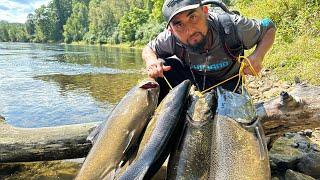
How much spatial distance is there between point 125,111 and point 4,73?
18285mm

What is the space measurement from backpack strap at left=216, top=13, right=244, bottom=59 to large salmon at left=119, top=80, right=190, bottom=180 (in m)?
0.98

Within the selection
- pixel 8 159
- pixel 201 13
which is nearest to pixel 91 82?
pixel 8 159

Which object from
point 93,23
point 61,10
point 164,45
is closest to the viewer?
point 164,45

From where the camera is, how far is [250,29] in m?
4.40

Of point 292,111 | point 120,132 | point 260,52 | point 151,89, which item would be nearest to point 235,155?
point 120,132

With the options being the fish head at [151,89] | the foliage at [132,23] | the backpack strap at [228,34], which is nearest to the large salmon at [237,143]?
the fish head at [151,89]

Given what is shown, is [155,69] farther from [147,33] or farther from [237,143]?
[147,33]

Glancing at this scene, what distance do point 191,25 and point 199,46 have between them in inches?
18.9

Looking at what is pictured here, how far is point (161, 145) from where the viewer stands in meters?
3.33

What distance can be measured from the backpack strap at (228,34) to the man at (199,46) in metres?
0.01

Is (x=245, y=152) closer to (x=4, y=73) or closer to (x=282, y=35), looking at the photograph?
(x=282, y=35)

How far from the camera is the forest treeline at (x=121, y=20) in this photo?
1343 cm

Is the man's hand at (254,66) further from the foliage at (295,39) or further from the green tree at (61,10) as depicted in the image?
the green tree at (61,10)

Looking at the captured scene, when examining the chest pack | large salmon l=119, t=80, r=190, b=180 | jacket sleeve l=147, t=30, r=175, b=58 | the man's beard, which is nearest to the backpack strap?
the chest pack
